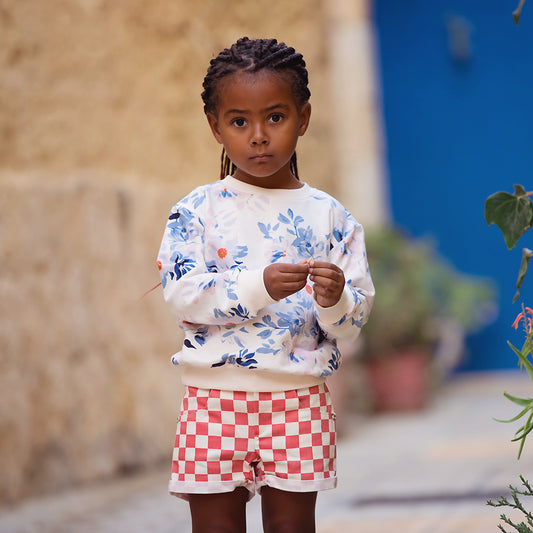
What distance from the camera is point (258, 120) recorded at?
181cm

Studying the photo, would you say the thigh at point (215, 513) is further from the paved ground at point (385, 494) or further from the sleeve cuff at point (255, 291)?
the paved ground at point (385, 494)

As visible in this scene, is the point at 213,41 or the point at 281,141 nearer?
the point at 281,141

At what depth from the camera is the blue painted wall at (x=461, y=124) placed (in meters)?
6.73

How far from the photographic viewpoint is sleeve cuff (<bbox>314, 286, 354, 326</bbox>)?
1.80m

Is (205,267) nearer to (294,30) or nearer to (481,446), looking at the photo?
(481,446)

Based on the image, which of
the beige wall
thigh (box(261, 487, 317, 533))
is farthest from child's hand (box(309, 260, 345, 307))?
the beige wall

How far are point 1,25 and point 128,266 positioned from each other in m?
1.26

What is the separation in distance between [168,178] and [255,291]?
3093 millimetres

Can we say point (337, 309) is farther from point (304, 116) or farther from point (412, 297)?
point (412, 297)

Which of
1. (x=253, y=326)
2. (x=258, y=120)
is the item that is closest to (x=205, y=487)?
(x=253, y=326)

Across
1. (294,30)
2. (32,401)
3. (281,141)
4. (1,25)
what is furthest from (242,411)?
(294,30)

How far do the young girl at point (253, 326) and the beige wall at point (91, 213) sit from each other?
83.8 inches

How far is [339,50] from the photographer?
7000 millimetres

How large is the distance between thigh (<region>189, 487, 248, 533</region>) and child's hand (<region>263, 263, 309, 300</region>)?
1.47 ft
